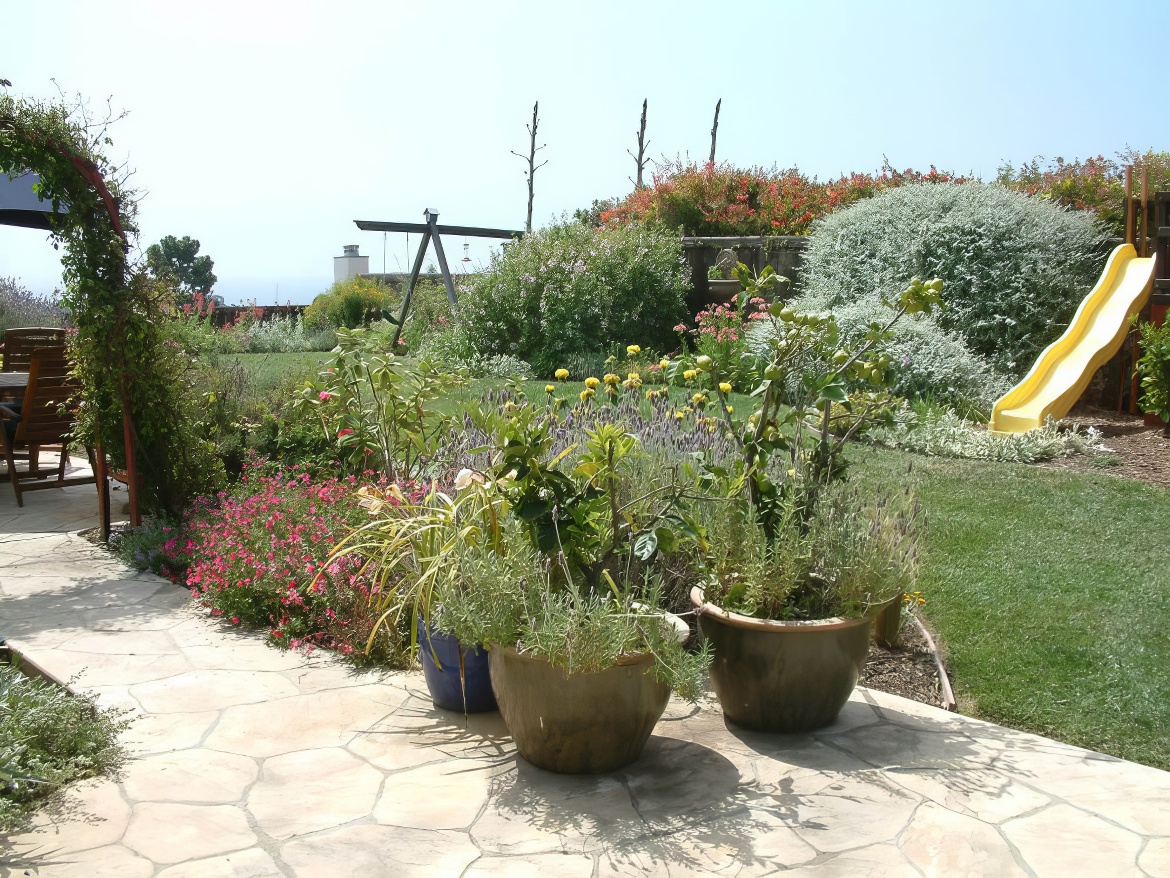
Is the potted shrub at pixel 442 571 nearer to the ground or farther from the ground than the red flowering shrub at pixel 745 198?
nearer to the ground

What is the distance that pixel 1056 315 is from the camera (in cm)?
1009

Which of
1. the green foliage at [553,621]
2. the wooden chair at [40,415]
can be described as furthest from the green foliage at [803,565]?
the wooden chair at [40,415]

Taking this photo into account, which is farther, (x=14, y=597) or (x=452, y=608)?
(x=14, y=597)

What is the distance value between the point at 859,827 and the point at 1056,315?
8851mm

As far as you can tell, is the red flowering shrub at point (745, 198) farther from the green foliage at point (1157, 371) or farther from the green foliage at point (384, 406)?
the green foliage at point (384, 406)

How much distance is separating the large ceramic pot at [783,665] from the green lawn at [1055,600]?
2.45 feet

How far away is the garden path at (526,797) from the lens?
253cm

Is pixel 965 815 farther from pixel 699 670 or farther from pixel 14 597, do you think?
pixel 14 597

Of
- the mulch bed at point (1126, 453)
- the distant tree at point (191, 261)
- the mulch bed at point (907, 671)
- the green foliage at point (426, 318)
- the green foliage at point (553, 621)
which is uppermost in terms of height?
the distant tree at point (191, 261)

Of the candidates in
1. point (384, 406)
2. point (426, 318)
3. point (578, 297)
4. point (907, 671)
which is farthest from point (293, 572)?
point (426, 318)

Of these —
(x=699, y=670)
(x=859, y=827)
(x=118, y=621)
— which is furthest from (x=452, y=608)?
(x=118, y=621)

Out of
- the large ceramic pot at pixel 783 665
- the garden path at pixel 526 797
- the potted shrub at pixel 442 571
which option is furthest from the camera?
the potted shrub at pixel 442 571

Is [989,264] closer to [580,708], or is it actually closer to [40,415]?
[580,708]

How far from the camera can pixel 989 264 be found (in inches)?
401
